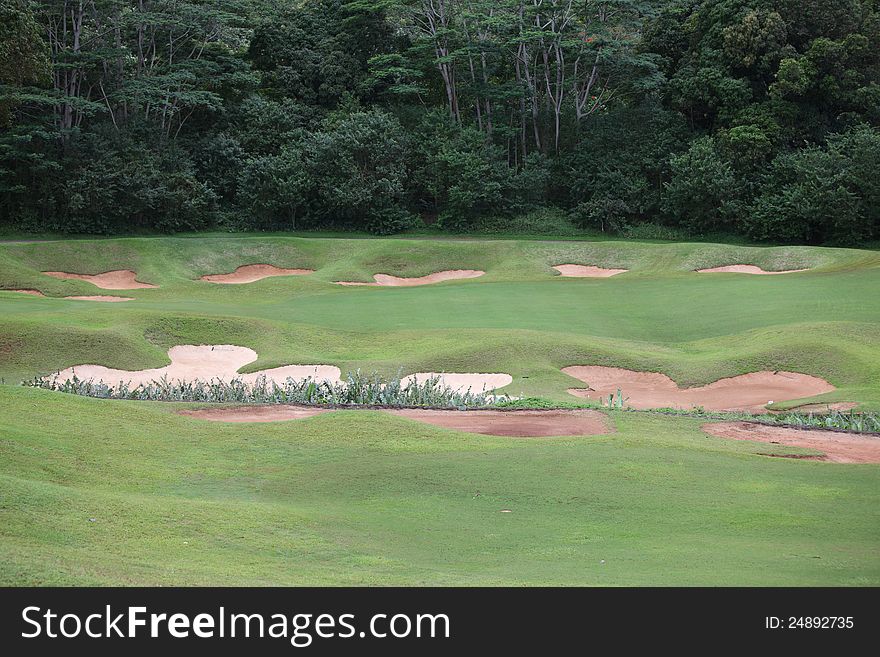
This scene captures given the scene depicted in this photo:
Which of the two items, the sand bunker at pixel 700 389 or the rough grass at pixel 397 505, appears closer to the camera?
the rough grass at pixel 397 505

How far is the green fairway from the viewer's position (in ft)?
25.8

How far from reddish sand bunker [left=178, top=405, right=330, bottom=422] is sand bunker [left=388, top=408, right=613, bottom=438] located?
4.65ft

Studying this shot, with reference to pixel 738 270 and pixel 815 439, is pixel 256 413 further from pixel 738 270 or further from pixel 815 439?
pixel 738 270

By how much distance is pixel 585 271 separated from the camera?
38625 millimetres

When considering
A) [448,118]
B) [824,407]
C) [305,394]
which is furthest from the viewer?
[448,118]

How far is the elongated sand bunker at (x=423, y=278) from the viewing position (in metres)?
37.3

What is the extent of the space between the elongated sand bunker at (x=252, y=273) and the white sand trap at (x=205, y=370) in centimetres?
1505

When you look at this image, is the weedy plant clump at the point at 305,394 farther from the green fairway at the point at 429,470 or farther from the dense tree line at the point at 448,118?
the dense tree line at the point at 448,118

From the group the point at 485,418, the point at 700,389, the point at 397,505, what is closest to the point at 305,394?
the point at 485,418

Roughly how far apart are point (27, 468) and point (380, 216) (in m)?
37.7

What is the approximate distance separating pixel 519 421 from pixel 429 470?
469cm

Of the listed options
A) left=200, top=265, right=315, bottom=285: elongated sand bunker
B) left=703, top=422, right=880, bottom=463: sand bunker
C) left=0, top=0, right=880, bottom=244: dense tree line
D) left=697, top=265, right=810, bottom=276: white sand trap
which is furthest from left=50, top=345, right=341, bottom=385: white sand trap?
left=0, top=0, right=880, bottom=244: dense tree line

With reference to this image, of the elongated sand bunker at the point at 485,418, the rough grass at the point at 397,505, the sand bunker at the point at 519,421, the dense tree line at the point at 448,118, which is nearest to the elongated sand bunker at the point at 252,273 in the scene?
the dense tree line at the point at 448,118

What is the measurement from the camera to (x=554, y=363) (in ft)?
72.6
